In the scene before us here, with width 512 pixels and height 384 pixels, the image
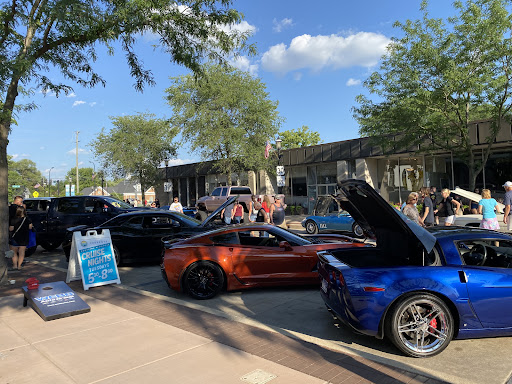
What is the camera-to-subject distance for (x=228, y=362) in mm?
3881

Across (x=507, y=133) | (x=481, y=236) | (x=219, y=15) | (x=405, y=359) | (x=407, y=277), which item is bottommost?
(x=405, y=359)

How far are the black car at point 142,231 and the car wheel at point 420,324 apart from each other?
239 inches

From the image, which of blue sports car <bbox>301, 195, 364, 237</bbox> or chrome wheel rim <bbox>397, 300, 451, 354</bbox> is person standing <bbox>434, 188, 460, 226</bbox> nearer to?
blue sports car <bbox>301, 195, 364, 237</bbox>

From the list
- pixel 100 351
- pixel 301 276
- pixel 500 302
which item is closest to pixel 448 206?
pixel 301 276

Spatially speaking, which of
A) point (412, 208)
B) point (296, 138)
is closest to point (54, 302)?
point (412, 208)

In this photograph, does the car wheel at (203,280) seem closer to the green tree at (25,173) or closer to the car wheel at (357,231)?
the car wheel at (357,231)

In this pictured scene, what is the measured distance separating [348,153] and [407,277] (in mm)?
23017

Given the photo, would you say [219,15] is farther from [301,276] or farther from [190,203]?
[190,203]

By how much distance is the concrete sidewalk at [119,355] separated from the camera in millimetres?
3620

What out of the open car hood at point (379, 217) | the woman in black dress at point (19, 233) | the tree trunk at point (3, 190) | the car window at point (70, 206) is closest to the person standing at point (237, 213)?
the car window at point (70, 206)

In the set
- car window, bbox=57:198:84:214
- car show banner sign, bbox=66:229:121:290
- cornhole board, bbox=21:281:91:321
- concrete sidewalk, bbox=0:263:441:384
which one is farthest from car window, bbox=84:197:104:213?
concrete sidewalk, bbox=0:263:441:384

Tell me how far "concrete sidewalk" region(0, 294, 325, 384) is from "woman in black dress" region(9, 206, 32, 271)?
4273mm

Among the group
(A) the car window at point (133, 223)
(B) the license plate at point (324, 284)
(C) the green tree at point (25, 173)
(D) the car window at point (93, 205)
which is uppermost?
(C) the green tree at point (25, 173)

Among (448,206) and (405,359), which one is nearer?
(405,359)
